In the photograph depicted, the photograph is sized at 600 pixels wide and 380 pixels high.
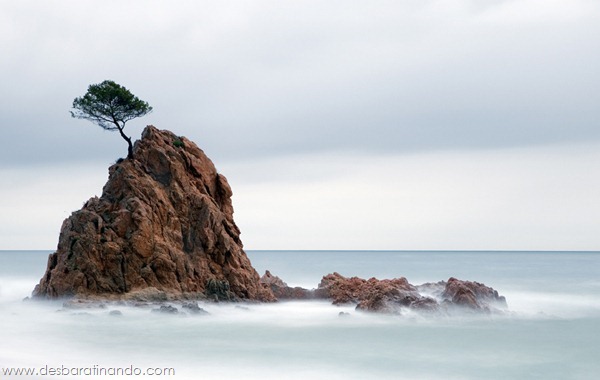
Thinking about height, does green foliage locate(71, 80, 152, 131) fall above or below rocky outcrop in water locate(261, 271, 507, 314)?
above

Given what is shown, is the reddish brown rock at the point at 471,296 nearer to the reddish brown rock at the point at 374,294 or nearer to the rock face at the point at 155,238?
the reddish brown rock at the point at 374,294

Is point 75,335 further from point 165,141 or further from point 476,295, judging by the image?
point 476,295

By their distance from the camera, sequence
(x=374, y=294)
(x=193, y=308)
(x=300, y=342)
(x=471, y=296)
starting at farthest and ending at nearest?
(x=471, y=296), (x=374, y=294), (x=193, y=308), (x=300, y=342)

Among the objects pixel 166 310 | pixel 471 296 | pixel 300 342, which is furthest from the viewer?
pixel 471 296

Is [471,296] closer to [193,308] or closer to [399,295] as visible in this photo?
[399,295]

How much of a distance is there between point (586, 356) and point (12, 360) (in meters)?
22.8

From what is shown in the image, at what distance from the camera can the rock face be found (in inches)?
1428

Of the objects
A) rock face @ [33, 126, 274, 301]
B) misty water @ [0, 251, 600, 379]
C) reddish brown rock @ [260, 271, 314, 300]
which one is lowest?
misty water @ [0, 251, 600, 379]

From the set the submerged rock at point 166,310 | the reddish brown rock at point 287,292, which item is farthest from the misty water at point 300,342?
the reddish brown rock at point 287,292

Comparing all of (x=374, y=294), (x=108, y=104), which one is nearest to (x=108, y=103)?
(x=108, y=104)

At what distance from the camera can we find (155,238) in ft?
123

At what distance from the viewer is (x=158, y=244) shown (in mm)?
37219

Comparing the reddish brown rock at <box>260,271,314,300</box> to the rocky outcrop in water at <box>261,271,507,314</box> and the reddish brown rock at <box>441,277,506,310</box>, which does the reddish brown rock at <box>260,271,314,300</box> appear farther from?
the reddish brown rock at <box>441,277,506,310</box>

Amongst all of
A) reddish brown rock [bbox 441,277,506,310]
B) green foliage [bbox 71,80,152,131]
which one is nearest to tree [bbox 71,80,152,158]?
green foliage [bbox 71,80,152,131]
